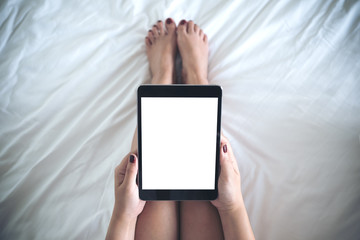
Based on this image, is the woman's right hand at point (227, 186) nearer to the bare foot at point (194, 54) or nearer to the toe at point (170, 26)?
the bare foot at point (194, 54)

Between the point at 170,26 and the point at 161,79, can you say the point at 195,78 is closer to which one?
the point at 161,79

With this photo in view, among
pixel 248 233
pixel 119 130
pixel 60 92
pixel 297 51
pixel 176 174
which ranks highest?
pixel 297 51

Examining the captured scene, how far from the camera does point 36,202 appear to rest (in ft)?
2.01

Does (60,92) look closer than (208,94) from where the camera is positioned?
No

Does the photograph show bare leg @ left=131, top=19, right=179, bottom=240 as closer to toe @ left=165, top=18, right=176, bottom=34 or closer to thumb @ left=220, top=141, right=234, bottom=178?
toe @ left=165, top=18, right=176, bottom=34

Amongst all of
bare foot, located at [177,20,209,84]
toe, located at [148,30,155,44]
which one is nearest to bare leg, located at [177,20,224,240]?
bare foot, located at [177,20,209,84]

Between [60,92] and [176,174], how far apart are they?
437 millimetres

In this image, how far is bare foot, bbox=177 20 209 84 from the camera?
0.70 m

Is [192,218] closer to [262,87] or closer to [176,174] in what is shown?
[176,174]

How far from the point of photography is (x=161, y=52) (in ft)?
2.46

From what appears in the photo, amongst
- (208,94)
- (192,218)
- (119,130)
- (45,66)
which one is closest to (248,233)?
(192,218)

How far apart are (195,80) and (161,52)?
0.16 meters

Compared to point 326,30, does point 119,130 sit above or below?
below

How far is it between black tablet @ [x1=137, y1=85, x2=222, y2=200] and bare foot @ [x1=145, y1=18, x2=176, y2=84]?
8.1 inches
